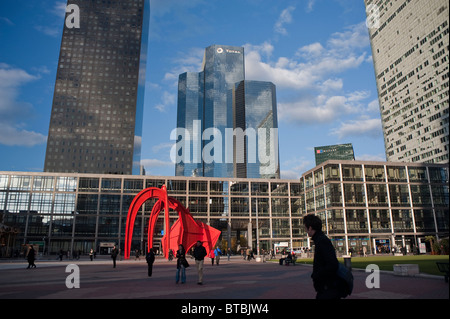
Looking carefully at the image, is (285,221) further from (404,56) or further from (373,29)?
(373,29)

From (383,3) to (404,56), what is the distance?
27715 millimetres

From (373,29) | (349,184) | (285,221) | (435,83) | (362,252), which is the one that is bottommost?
(362,252)

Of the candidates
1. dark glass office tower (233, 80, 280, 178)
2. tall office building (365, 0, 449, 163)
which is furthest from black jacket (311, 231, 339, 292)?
dark glass office tower (233, 80, 280, 178)

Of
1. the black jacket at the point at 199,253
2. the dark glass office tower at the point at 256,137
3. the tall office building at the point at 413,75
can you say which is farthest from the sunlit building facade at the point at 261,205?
the dark glass office tower at the point at 256,137

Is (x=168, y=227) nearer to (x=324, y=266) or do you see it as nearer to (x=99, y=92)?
(x=324, y=266)

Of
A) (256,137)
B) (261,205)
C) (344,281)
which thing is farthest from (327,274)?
(256,137)

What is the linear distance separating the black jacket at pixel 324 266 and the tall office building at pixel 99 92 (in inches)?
5075

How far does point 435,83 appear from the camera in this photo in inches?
3895

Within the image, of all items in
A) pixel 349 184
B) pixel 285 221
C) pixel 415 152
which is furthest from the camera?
pixel 415 152

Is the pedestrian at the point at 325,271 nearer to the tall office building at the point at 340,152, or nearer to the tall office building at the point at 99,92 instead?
the tall office building at the point at 99,92

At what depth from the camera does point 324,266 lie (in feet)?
15.5

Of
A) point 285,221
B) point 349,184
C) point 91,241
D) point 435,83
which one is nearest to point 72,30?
point 91,241

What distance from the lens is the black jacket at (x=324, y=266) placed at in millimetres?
4668

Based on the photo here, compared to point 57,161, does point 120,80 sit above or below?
above
